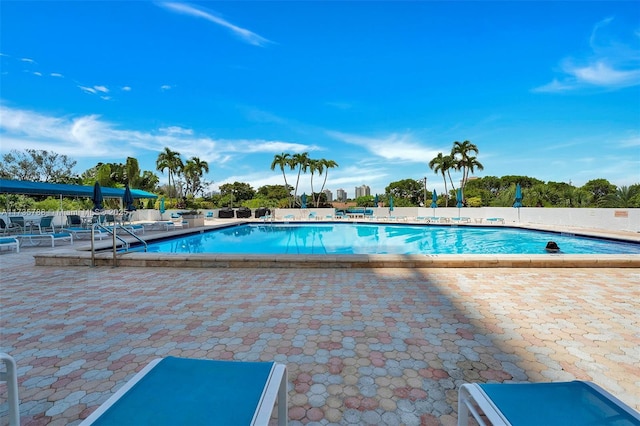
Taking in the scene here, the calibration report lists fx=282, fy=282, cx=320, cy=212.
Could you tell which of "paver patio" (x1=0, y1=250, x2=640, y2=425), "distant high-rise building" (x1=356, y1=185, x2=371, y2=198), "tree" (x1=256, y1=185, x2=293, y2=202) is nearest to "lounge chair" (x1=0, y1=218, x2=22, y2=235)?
"paver patio" (x1=0, y1=250, x2=640, y2=425)

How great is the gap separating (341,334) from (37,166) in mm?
43895

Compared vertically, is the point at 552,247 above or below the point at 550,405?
below

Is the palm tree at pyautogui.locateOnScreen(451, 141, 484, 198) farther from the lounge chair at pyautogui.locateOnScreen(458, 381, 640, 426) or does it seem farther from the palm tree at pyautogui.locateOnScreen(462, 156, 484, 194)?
the lounge chair at pyautogui.locateOnScreen(458, 381, 640, 426)

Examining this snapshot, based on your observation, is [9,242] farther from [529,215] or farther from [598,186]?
[598,186]

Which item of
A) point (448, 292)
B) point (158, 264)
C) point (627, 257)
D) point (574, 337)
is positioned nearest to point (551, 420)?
point (574, 337)

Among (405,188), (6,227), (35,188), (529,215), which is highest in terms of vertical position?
(405,188)

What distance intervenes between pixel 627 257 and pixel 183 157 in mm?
34721

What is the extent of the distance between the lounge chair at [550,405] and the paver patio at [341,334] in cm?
61

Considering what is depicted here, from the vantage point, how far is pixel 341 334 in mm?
2816

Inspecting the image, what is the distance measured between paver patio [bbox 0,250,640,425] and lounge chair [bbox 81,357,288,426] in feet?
1.70

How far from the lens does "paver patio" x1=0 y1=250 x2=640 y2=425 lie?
191 cm

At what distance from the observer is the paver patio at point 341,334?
191 cm

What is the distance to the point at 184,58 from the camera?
15.2m

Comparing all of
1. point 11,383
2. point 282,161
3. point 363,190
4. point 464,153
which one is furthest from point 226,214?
point 363,190
